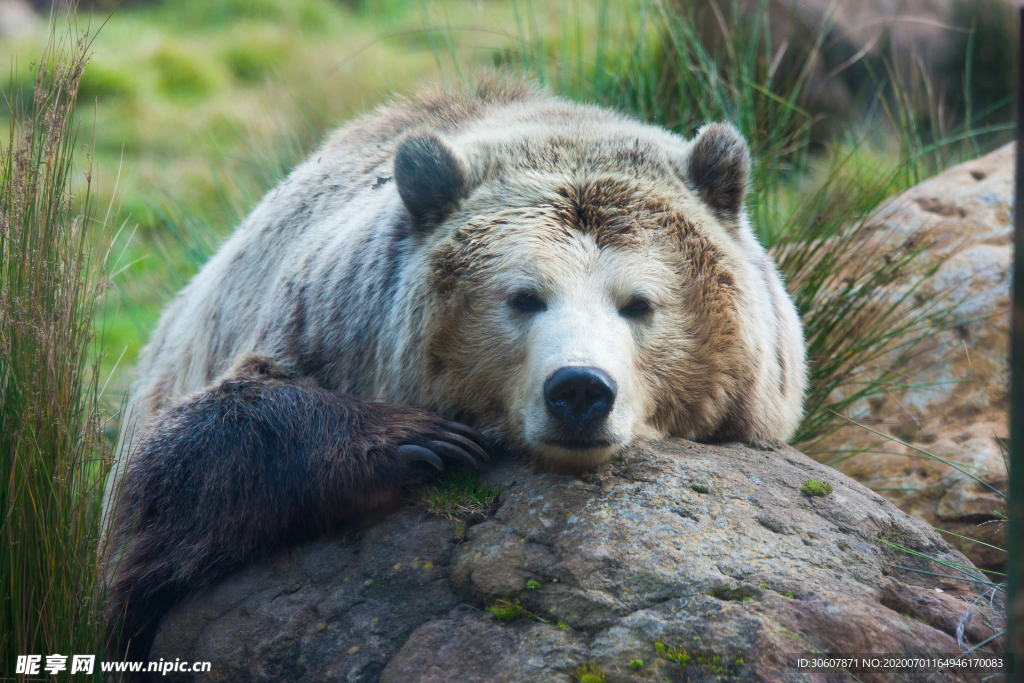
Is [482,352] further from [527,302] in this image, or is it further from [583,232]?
[583,232]

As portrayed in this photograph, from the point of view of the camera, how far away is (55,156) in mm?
3244

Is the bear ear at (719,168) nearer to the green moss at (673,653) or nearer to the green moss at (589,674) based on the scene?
the green moss at (673,653)

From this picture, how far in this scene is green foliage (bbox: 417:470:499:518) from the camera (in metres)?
3.24

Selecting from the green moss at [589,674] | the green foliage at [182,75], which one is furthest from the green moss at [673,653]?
the green foliage at [182,75]

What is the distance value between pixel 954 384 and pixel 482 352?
3.12 meters

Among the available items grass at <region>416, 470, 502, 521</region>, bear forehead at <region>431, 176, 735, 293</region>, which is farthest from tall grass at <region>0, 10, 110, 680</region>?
bear forehead at <region>431, 176, 735, 293</region>

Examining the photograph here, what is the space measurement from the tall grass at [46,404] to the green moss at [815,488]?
2.53 m

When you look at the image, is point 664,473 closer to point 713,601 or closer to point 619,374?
point 619,374

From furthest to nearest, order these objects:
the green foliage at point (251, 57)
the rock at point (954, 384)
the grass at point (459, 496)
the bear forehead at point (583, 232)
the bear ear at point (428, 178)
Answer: the green foliage at point (251, 57) → the rock at point (954, 384) → the bear ear at point (428, 178) → the bear forehead at point (583, 232) → the grass at point (459, 496)

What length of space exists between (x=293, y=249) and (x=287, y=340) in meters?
0.71

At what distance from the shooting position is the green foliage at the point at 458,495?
324cm

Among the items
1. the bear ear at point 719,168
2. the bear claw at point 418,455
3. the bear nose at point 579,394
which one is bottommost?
the bear claw at point 418,455

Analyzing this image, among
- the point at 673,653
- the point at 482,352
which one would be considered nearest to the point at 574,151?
the point at 482,352

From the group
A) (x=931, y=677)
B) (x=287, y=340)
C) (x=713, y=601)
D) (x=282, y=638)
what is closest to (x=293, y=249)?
(x=287, y=340)
